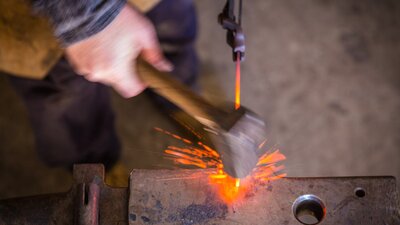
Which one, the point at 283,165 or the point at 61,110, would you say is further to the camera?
the point at 283,165

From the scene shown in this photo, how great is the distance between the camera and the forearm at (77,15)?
56.1 inches

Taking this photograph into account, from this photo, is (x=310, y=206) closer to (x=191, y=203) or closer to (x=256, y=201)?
(x=256, y=201)

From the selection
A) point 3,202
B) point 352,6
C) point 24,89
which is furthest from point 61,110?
point 352,6

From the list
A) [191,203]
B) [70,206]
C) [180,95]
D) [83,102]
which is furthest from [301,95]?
[70,206]

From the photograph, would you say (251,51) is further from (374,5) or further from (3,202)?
(3,202)

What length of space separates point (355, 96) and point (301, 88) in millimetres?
294

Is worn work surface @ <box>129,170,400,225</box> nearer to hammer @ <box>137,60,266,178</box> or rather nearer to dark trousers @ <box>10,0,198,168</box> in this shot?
hammer @ <box>137,60,266,178</box>

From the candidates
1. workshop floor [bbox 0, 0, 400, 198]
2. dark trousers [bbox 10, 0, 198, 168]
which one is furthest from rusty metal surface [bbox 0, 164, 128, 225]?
workshop floor [bbox 0, 0, 400, 198]

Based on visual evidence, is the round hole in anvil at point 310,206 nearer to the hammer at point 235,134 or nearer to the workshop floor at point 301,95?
the hammer at point 235,134

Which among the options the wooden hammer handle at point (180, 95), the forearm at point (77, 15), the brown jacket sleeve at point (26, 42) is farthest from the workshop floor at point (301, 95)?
the forearm at point (77, 15)

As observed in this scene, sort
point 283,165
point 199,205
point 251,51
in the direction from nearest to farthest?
point 199,205, point 283,165, point 251,51

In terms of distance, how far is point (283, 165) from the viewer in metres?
2.65

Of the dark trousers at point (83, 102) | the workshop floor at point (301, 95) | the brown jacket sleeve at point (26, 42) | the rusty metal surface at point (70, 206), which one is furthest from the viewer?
the workshop floor at point (301, 95)

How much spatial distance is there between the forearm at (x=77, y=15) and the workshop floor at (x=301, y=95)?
1.20m
